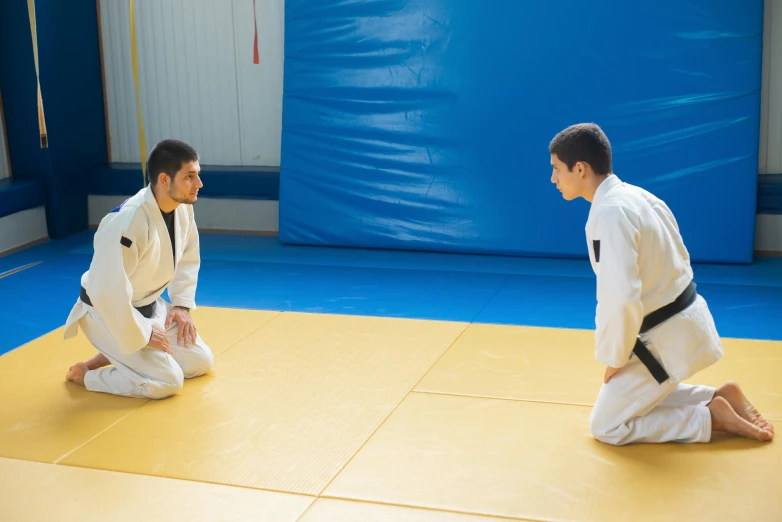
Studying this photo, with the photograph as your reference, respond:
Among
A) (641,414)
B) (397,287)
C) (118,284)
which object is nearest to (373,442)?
(641,414)

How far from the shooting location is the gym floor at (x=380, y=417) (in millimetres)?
2881

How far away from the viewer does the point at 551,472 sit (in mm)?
3014

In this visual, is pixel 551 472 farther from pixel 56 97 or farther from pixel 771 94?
pixel 56 97

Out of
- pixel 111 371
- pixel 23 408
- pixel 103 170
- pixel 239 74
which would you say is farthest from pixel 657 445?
pixel 103 170

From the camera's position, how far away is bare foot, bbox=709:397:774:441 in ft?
10.3

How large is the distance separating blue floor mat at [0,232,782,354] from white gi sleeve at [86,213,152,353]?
122 cm

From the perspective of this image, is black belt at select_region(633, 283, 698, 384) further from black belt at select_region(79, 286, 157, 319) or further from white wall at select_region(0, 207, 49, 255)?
white wall at select_region(0, 207, 49, 255)

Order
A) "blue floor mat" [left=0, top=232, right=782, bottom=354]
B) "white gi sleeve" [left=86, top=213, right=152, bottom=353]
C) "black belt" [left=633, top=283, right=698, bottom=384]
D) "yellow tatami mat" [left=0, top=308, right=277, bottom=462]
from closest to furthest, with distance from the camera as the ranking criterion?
"black belt" [left=633, top=283, right=698, bottom=384] < "yellow tatami mat" [left=0, top=308, right=277, bottom=462] < "white gi sleeve" [left=86, top=213, right=152, bottom=353] < "blue floor mat" [left=0, top=232, right=782, bottom=354]

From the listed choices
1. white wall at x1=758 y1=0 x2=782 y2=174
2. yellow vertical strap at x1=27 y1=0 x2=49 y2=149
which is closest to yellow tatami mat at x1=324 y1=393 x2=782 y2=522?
white wall at x1=758 y1=0 x2=782 y2=174

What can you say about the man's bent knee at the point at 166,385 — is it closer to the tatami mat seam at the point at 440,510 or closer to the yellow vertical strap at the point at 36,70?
the tatami mat seam at the point at 440,510

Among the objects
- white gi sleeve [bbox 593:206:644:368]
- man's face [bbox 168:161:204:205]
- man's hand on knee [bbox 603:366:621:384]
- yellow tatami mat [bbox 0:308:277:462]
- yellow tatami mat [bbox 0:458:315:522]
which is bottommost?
yellow tatami mat [bbox 0:308:277:462]

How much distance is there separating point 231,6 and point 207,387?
3.84 metres

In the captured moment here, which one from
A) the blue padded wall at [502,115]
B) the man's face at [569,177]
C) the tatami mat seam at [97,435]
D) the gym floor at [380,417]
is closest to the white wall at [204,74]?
the blue padded wall at [502,115]

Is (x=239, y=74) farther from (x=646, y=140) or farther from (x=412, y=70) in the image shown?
(x=646, y=140)
